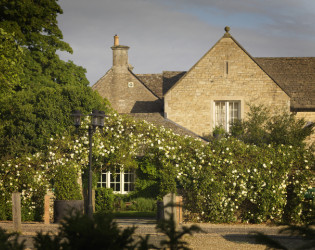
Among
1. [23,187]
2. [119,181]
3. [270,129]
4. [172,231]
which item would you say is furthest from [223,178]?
[172,231]

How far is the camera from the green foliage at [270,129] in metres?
27.6

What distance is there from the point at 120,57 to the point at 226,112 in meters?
10.1

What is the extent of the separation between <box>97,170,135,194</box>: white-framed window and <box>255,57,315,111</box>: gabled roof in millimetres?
11817

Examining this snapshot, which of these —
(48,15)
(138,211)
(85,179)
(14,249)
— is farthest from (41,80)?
(14,249)

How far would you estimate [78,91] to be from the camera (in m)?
25.1

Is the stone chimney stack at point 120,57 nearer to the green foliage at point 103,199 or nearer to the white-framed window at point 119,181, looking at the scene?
the white-framed window at point 119,181

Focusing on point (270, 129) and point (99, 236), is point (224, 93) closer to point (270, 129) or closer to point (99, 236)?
point (270, 129)

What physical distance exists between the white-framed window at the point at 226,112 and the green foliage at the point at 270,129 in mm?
957

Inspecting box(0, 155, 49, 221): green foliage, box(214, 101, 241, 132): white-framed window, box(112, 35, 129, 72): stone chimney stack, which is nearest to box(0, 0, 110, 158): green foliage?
box(0, 155, 49, 221): green foliage

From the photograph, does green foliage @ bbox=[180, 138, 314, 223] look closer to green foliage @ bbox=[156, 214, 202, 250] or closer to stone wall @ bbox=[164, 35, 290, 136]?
green foliage @ bbox=[156, 214, 202, 250]

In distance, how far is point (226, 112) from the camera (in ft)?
109

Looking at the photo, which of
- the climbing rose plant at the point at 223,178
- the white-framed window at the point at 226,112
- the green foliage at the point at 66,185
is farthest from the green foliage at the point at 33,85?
the white-framed window at the point at 226,112

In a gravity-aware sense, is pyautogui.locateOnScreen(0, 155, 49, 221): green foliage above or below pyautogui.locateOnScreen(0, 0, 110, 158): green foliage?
below

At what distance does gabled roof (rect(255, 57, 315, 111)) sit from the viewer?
3362 cm
